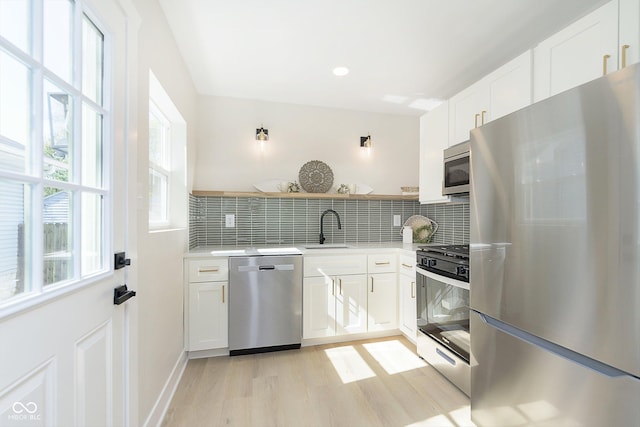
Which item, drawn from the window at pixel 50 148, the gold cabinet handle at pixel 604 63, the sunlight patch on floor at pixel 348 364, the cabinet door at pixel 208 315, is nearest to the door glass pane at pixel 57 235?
the window at pixel 50 148

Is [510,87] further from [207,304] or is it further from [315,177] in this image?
[207,304]

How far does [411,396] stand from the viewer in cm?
178

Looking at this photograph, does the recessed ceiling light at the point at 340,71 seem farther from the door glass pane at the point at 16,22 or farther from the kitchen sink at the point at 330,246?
the door glass pane at the point at 16,22

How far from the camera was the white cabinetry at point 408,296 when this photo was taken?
7.80 ft

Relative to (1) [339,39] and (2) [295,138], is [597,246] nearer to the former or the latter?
(1) [339,39]

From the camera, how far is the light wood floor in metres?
1.58

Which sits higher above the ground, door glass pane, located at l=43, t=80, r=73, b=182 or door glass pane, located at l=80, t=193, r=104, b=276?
door glass pane, located at l=43, t=80, r=73, b=182

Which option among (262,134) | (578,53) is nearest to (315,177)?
(262,134)

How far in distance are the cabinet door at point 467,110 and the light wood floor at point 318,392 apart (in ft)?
5.97

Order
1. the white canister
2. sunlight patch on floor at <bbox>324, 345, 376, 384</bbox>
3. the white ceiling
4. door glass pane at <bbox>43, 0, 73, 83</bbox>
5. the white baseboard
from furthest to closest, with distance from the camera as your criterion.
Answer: the white canister, sunlight patch on floor at <bbox>324, 345, 376, 384</bbox>, the white ceiling, the white baseboard, door glass pane at <bbox>43, 0, 73, 83</bbox>

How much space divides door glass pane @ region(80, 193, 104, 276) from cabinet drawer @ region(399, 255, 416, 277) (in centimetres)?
215

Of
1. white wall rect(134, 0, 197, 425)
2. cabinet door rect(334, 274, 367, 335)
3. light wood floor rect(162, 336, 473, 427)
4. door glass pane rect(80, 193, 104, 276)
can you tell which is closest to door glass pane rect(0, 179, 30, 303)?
door glass pane rect(80, 193, 104, 276)

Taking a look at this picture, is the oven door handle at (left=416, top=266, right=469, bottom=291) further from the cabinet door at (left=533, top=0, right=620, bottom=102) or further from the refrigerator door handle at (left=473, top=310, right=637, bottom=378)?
the cabinet door at (left=533, top=0, right=620, bottom=102)

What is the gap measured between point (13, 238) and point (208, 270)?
1.66 meters
